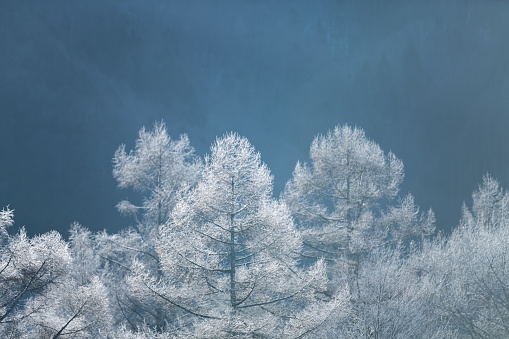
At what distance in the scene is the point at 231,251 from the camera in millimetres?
8273

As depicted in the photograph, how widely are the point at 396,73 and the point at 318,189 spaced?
3647 cm

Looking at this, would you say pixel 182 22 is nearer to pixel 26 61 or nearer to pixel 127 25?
pixel 127 25

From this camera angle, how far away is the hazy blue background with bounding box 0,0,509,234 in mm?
29703

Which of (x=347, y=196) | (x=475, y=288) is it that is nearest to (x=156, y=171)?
(x=347, y=196)

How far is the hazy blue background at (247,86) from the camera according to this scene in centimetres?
2970

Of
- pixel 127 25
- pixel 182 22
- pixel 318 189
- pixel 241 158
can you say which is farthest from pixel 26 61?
pixel 241 158

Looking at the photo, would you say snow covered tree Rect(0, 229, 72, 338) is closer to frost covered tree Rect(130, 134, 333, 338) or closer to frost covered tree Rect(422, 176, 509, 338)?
frost covered tree Rect(130, 134, 333, 338)

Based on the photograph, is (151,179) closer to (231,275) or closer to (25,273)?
(25,273)

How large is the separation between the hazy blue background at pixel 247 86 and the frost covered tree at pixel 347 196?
21.0 meters

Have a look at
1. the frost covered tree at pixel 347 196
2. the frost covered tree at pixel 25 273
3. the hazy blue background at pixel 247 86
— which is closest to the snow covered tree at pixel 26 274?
the frost covered tree at pixel 25 273

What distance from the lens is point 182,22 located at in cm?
4106

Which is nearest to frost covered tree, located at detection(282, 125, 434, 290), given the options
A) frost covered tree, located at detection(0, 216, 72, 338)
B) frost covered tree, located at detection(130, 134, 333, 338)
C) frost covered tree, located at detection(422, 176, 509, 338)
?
frost covered tree, located at detection(422, 176, 509, 338)

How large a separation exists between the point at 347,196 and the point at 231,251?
7.37 metres

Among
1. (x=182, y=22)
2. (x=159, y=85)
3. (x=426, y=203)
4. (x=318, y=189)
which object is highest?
(x=182, y=22)
